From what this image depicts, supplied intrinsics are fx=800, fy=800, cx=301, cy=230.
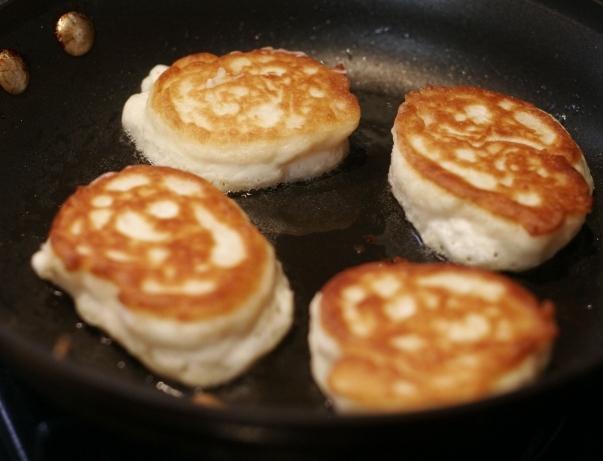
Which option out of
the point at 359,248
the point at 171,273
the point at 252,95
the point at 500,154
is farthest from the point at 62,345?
the point at 500,154

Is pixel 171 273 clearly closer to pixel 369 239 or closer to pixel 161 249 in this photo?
pixel 161 249

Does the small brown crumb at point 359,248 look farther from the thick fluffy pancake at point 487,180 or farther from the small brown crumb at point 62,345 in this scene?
the small brown crumb at point 62,345

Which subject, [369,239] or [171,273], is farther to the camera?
[369,239]

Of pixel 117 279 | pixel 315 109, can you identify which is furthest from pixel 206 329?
pixel 315 109

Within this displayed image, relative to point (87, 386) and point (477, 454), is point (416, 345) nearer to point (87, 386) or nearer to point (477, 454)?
point (477, 454)

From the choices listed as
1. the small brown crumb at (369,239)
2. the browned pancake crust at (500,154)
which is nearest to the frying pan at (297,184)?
the small brown crumb at (369,239)

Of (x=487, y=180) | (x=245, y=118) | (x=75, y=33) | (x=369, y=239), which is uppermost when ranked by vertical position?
(x=75, y=33)
